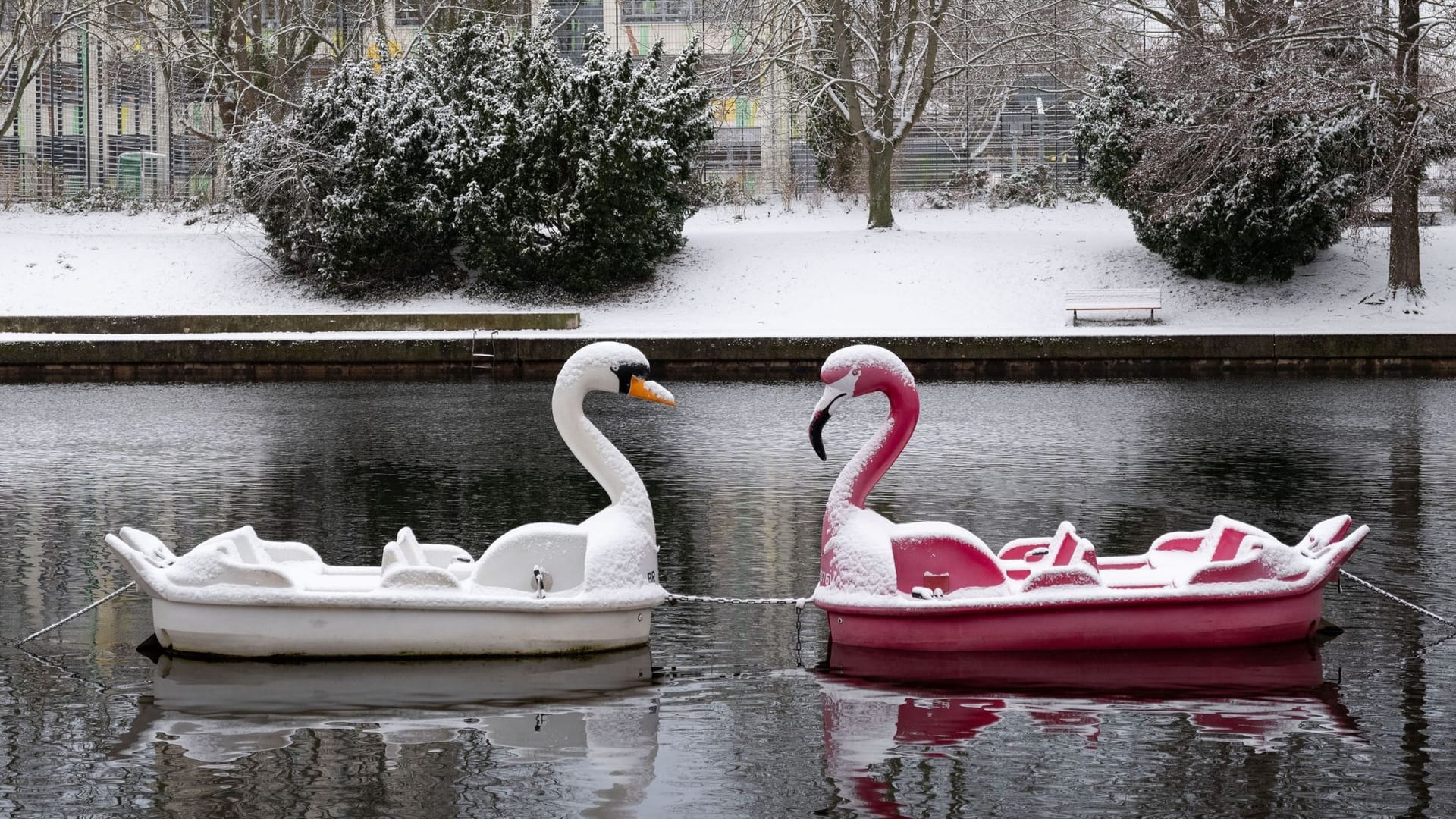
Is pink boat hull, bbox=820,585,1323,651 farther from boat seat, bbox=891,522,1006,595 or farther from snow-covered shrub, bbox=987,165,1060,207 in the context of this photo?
snow-covered shrub, bbox=987,165,1060,207

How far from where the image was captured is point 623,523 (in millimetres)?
7488

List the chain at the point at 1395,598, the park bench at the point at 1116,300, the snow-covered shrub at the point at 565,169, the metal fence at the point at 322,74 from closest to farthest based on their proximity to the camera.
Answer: the chain at the point at 1395,598 < the park bench at the point at 1116,300 < the snow-covered shrub at the point at 565,169 < the metal fence at the point at 322,74

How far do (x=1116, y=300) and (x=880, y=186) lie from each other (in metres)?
6.90

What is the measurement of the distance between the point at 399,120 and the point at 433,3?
34.0ft

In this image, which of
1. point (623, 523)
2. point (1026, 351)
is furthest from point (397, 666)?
point (1026, 351)

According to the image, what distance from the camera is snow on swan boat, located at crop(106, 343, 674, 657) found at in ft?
23.7

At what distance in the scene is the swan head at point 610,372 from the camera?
7758mm

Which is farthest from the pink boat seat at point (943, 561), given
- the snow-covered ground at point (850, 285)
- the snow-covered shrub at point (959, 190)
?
the snow-covered shrub at point (959, 190)

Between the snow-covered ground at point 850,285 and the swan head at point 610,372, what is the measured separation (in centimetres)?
1586

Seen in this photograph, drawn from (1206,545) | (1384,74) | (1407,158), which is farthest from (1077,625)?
(1384,74)

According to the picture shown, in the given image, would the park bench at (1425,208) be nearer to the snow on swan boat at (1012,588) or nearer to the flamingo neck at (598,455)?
the snow on swan boat at (1012,588)

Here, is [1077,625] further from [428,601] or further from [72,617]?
[72,617]

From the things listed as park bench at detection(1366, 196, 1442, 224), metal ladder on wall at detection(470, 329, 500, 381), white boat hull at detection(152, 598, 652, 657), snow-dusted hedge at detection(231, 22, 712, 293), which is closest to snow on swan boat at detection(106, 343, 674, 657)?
white boat hull at detection(152, 598, 652, 657)

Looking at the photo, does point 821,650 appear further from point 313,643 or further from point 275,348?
point 275,348
